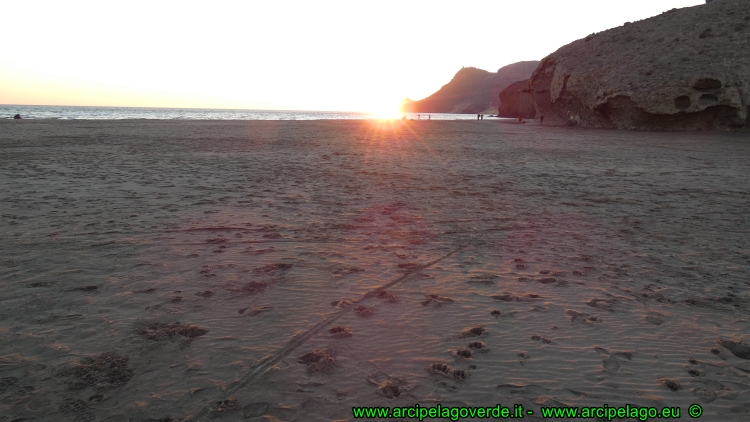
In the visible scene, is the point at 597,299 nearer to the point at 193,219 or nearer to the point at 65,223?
the point at 193,219

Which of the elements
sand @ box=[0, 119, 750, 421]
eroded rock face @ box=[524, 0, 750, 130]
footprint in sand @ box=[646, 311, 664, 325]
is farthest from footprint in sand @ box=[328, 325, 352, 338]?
eroded rock face @ box=[524, 0, 750, 130]

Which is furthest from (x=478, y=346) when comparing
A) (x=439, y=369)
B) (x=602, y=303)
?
(x=602, y=303)

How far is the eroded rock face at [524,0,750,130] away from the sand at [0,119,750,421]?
17.5 metres

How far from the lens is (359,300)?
3705mm

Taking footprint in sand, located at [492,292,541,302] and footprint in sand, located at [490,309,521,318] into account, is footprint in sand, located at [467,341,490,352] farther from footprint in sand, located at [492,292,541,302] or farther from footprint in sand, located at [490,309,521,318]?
footprint in sand, located at [492,292,541,302]

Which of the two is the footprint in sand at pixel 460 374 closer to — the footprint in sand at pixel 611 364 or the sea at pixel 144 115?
the footprint in sand at pixel 611 364

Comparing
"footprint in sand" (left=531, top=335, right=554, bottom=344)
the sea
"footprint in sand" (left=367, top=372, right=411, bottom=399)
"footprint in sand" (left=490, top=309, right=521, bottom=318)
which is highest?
the sea

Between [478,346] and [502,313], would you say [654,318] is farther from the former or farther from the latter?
[478,346]

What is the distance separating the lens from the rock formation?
6407 centimetres

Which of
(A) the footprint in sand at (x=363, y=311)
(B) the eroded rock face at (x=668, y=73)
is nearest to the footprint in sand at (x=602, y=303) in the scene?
(A) the footprint in sand at (x=363, y=311)

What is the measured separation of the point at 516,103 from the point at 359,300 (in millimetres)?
74871

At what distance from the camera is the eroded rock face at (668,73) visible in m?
21.7

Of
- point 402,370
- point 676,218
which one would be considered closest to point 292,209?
point 402,370

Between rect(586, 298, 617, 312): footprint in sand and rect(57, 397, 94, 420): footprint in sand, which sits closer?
rect(57, 397, 94, 420): footprint in sand
